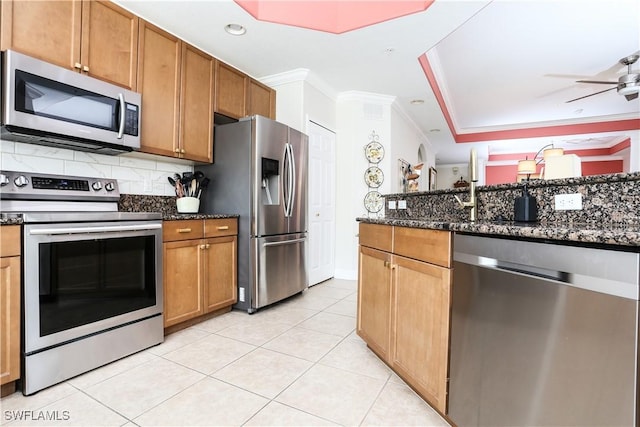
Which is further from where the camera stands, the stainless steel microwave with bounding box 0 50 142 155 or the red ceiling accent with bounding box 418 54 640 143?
the red ceiling accent with bounding box 418 54 640 143

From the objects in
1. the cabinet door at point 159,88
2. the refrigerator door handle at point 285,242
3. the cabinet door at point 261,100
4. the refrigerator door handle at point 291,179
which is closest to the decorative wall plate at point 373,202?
the refrigerator door handle at point 285,242

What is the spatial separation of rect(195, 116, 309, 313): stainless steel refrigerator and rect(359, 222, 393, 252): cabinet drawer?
1081 mm

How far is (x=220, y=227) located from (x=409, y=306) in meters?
1.75

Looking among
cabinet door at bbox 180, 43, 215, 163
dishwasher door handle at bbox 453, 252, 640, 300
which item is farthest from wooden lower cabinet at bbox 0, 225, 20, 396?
dishwasher door handle at bbox 453, 252, 640, 300

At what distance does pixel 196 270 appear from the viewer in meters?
2.50

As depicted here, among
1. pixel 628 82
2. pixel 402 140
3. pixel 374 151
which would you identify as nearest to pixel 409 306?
pixel 374 151

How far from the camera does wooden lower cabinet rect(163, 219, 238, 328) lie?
7.56ft

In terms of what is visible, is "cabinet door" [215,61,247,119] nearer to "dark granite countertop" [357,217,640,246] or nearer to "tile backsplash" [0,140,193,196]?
"tile backsplash" [0,140,193,196]

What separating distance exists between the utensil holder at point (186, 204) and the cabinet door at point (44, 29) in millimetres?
1177

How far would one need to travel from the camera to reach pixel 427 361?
1442 millimetres

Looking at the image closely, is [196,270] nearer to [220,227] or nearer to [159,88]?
[220,227]

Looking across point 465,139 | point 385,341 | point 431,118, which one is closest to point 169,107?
point 385,341

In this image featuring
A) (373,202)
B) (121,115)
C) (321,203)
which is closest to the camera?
(121,115)

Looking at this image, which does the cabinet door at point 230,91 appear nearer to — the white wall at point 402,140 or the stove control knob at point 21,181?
the stove control knob at point 21,181
